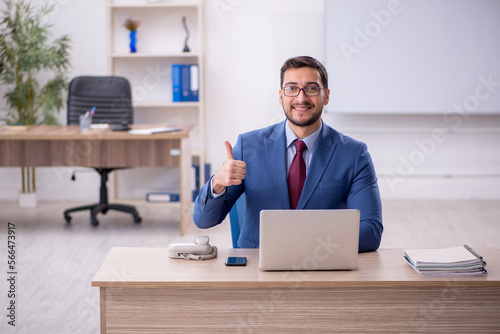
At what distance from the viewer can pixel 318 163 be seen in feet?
7.27

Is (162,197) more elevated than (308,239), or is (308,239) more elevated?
(308,239)

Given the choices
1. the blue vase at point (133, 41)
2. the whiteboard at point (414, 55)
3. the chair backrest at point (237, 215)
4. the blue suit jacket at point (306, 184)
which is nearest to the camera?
the blue suit jacket at point (306, 184)

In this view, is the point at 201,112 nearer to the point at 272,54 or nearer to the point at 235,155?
the point at 272,54

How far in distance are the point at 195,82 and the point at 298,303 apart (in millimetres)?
3810

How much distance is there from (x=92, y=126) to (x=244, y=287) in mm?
3180

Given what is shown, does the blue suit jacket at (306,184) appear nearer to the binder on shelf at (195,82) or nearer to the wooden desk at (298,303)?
the wooden desk at (298,303)

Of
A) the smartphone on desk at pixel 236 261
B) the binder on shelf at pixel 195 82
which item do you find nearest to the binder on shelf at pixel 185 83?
the binder on shelf at pixel 195 82

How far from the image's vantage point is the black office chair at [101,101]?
Answer: 488 cm

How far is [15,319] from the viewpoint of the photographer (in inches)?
117

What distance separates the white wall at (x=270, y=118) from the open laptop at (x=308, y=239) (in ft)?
12.8

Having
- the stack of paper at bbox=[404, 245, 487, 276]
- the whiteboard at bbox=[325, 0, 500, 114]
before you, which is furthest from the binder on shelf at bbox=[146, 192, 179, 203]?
the stack of paper at bbox=[404, 245, 487, 276]

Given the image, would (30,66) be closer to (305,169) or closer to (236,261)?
(305,169)

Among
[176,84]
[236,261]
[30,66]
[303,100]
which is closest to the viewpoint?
[236,261]

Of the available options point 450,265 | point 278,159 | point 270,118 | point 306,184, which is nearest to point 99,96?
point 270,118
